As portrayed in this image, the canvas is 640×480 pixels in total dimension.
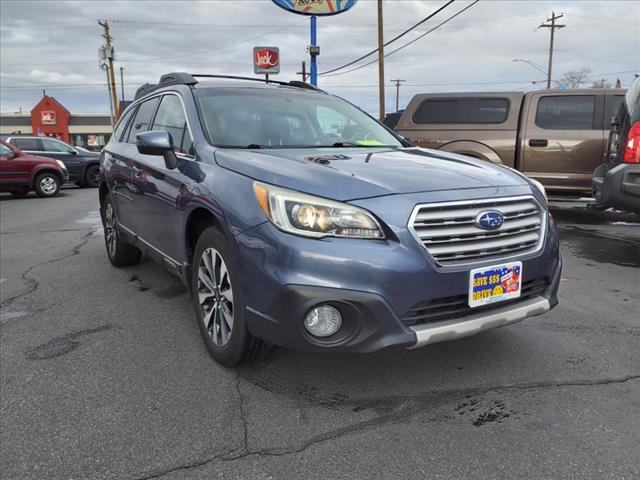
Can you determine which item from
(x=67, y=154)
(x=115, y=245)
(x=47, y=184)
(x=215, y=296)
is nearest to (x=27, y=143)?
(x=67, y=154)

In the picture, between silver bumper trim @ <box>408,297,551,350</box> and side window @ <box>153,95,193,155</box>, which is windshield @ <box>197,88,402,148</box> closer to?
side window @ <box>153,95,193,155</box>

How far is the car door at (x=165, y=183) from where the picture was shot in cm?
339

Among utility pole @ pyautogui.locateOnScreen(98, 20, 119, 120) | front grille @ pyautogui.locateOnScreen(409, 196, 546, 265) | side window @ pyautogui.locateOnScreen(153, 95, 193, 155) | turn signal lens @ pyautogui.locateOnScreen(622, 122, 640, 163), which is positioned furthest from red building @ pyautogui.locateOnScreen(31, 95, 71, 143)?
front grille @ pyautogui.locateOnScreen(409, 196, 546, 265)

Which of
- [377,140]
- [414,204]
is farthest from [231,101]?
[414,204]

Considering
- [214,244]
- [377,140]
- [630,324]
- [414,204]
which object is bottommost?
[630,324]

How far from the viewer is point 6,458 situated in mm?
2250

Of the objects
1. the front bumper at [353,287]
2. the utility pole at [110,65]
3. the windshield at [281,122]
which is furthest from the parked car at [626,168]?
the utility pole at [110,65]

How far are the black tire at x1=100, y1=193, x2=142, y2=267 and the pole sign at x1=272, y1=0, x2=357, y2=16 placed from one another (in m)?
11.4

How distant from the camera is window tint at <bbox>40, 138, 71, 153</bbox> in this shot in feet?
53.4

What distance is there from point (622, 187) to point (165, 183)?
14.1ft

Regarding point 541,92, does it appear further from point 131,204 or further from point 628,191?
point 131,204

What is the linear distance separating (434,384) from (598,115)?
6.63m

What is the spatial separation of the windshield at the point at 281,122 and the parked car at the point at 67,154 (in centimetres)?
1440

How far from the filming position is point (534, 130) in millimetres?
7934
